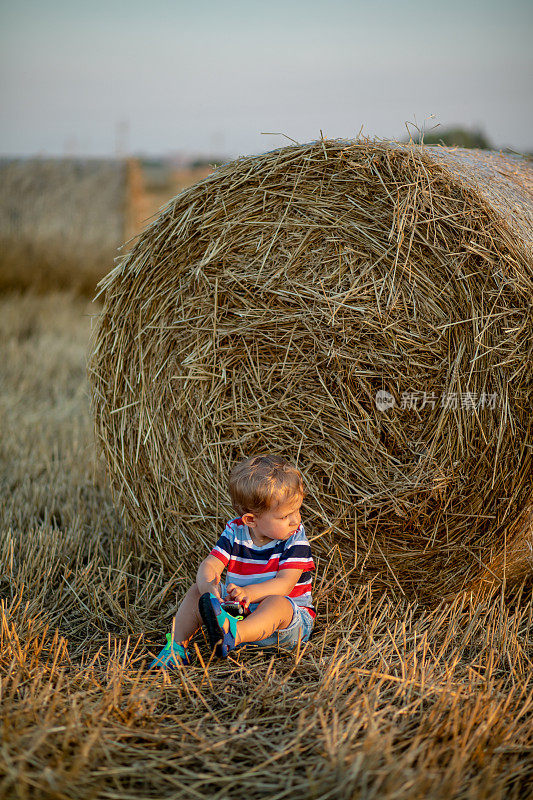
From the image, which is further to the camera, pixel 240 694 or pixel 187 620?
pixel 187 620

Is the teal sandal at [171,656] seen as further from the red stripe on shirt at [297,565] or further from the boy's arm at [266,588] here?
the red stripe on shirt at [297,565]

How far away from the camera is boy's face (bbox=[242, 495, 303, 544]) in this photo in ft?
7.48

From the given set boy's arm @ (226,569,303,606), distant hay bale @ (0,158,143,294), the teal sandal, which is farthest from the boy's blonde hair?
distant hay bale @ (0,158,143,294)

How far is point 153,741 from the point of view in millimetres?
1812

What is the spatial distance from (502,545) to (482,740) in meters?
0.96

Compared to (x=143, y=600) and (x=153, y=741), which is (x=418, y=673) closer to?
(x=153, y=741)

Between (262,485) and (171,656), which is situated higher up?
(262,485)

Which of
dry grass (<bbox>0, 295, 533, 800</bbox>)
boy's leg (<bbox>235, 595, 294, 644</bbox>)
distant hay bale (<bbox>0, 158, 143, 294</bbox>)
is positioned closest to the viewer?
dry grass (<bbox>0, 295, 533, 800</bbox>)

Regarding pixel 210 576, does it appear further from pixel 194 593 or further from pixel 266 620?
pixel 266 620

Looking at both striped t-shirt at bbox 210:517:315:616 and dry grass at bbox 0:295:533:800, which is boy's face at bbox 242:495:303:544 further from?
dry grass at bbox 0:295:533:800

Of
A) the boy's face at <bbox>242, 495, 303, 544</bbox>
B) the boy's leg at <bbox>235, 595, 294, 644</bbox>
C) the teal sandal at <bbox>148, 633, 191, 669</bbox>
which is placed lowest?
the teal sandal at <bbox>148, 633, 191, 669</bbox>

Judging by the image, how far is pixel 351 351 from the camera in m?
2.63

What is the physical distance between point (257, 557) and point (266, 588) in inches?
6.3

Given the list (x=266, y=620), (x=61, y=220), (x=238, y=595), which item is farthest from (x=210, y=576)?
(x=61, y=220)
